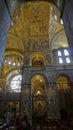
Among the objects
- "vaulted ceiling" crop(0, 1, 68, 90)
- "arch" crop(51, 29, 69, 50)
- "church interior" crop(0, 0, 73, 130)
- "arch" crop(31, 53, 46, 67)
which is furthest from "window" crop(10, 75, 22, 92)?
"arch" crop(51, 29, 69, 50)

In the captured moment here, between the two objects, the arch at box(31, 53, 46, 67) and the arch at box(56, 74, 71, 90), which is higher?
the arch at box(31, 53, 46, 67)

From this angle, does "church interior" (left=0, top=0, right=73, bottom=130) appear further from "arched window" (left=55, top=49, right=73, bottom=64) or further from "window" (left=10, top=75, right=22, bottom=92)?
"window" (left=10, top=75, right=22, bottom=92)

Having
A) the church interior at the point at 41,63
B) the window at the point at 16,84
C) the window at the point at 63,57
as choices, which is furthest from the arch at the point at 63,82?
the window at the point at 16,84

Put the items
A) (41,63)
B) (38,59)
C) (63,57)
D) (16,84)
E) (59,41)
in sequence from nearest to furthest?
1. (63,57)
2. (38,59)
3. (41,63)
4. (59,41)
5. (16,84)

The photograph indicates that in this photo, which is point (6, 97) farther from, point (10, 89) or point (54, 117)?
point (54, 117)

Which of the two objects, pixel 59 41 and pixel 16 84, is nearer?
pixel 59 41

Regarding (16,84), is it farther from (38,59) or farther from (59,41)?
(59,41)

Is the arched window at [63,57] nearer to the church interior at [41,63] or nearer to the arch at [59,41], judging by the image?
the church interior at [41,63]

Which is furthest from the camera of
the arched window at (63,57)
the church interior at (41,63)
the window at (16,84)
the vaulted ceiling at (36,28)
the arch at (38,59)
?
the window at (16,84)

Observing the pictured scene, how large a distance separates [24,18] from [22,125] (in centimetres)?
1414

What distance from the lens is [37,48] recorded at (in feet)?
60.6

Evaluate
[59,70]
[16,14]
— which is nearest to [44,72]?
[59,70]

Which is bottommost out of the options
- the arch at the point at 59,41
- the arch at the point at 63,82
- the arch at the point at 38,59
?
the arch at the point at 63,82

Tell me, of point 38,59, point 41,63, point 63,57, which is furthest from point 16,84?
point 63,57
